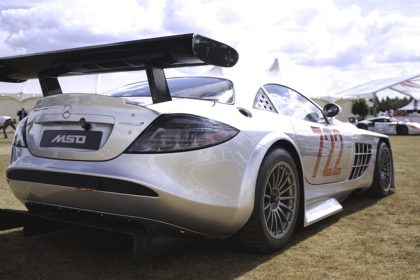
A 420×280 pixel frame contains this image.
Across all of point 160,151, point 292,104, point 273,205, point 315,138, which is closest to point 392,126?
point 292,104

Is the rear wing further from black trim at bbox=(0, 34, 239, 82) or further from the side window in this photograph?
the side window

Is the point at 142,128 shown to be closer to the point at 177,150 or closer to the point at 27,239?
the point at 177,150

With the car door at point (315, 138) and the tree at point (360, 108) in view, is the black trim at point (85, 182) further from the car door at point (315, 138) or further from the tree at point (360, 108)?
the tree at point (360, 108)

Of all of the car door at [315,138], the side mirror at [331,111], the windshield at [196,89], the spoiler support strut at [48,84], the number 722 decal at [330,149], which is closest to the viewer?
the windshield at [196,89]

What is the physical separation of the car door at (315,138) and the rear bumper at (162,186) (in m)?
0.82

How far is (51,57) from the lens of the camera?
10.4 ft

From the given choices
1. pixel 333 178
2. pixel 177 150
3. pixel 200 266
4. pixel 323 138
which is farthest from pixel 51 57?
pixel 333 178

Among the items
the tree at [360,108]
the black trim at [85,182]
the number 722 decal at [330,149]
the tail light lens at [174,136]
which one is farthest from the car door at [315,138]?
the tree at [360,108]

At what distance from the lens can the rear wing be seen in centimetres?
275

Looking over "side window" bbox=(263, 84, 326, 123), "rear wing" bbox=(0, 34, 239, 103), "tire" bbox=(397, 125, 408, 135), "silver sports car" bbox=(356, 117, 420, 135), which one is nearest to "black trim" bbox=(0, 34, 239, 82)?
"rear wing" bbox=(0, 34, 239, 103)

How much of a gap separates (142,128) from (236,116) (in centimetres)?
67

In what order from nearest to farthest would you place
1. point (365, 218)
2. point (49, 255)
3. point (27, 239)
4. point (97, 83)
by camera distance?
1. point (49, 255)
2. point (27, 239)
3. point (365, 218)
4. point (97, 83)

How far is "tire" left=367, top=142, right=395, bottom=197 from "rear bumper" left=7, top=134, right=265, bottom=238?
2792 mm

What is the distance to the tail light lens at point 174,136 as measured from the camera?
279 centimetres
